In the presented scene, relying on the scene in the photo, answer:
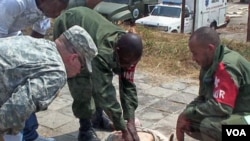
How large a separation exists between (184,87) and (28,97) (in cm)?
360

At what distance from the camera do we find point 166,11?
17281 millimetres

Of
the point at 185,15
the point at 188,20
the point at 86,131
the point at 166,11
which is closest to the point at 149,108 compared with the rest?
the point at 86,131

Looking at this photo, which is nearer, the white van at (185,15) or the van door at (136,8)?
the white van at (185,15)

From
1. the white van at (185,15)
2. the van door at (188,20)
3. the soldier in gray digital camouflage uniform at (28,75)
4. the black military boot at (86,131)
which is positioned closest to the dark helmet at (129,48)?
the soldier in gray digital camouflage uniform at (28,75)

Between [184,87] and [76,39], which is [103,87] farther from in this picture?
[184,87]

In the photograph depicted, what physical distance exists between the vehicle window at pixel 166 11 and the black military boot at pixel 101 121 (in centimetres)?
1243

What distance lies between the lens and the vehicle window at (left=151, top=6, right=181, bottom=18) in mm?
16922

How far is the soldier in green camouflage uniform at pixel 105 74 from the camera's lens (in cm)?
360

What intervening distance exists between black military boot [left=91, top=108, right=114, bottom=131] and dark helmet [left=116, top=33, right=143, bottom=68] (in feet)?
3.93

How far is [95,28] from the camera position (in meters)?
3.93

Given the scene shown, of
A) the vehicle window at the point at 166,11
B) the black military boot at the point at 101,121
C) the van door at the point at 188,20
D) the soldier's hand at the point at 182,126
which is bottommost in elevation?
the van door at the point at 188,20

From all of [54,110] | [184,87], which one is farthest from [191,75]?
[54,110]

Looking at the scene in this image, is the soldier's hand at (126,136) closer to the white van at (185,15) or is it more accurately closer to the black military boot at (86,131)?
the black military boot at (86,131)

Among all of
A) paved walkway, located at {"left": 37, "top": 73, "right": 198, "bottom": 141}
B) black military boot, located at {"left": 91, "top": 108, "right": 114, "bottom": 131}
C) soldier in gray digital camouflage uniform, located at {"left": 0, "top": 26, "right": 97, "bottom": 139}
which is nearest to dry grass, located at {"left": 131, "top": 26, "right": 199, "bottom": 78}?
paved walkway, located at {"left": 37, "top": 73, "right": 198, "bottom": 141}
